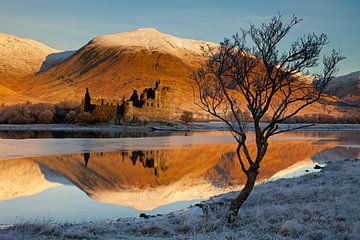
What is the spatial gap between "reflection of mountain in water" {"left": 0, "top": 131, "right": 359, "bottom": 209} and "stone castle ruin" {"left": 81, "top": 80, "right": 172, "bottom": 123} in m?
47.3

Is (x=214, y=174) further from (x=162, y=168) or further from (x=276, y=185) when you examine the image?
(x=276, y=185)

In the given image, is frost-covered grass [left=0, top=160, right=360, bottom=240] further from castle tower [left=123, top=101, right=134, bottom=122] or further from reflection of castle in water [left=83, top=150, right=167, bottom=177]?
castle tower [left=123, top=101, right=134, bottom=122]

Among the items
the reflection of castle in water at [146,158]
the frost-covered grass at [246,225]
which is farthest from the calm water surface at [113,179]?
the frost-covered grass at [246,225]

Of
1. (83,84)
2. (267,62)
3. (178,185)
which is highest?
(83,84)

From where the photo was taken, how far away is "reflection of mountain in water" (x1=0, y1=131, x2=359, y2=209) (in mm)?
17812

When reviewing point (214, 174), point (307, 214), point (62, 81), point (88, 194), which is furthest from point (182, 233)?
point (62, 81)

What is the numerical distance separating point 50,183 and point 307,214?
12.5 meters

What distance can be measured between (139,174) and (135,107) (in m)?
63.0

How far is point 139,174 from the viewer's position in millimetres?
23594

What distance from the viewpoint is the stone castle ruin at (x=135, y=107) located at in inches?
3159

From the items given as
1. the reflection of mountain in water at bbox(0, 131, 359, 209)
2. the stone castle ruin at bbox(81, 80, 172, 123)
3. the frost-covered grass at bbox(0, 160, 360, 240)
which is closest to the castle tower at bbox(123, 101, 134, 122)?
the stone castle ruin at bbox(81, 80, 172, 123)

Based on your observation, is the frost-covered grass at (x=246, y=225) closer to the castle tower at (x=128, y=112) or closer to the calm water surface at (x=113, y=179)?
the calm water surface at (x=113, y=179)

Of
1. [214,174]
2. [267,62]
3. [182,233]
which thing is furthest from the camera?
[214,174]

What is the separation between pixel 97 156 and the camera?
2988 cm
